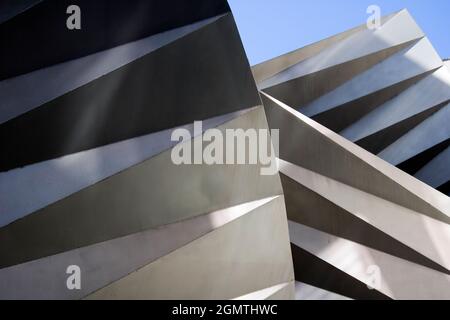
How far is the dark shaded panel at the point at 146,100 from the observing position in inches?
266

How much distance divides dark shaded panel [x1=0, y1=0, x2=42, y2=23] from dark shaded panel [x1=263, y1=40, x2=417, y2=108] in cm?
1277

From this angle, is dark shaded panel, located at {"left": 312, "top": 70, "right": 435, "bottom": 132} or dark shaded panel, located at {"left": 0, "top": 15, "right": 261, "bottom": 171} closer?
dark shaded panel, located at {"left": 0, "top": 15, "right": 261, "bottom": 171}

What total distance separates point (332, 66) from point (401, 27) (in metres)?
3.67

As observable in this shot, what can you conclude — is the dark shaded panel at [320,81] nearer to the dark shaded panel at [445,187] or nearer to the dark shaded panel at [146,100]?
the dark shaded panel at [445,187]

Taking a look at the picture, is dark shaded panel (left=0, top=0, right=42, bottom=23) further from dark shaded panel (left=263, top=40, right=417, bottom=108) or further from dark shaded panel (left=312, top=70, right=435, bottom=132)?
dark shaded panel (left=312, top=70, right=435, bottom=132)

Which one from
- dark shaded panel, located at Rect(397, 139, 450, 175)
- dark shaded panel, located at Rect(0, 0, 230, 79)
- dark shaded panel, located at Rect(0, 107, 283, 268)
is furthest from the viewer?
dark shaded panel, located at Rect(397, 139, 450, 175)

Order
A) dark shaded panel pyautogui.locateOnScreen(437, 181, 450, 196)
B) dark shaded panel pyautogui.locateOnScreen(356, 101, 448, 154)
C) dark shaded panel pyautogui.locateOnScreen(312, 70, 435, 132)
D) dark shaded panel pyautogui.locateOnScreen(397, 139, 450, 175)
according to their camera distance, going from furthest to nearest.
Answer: dark shaded panel pyautogui.locateOnScreen(312, 70, 435, 132) → dark shaded panel pyautogui.locateOnScreen(356, 101, 448, 154) → dark shaded panel pyautogui.locateOnScreen(397, 139, 450, 175) → dark shaded panel pyautogui.locateOnScreen(437, 181, 450, 196)

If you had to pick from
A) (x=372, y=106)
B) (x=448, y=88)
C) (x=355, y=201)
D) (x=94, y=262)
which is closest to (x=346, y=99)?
(x=372, y=106)

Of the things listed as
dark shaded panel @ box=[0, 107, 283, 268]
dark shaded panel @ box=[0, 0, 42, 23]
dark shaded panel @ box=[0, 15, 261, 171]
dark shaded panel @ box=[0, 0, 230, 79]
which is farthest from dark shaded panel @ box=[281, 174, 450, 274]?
dark shaded panel @ box=[0, 0, 42, 23]

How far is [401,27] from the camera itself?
2097 centimetres

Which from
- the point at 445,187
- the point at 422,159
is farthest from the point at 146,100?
the point at 445,187

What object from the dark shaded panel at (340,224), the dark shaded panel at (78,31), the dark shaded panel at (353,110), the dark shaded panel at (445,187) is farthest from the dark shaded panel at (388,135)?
the dark shaded panel at (78,31)

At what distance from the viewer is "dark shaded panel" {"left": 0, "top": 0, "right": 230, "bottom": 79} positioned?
23.3 feet
